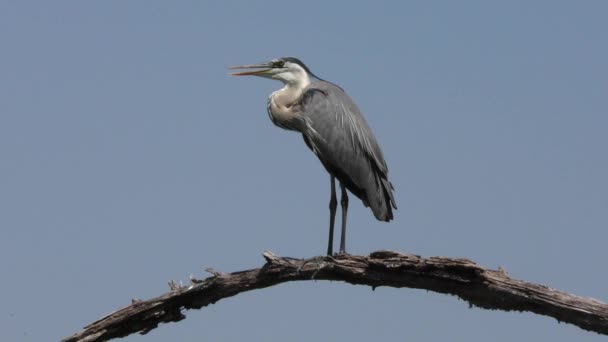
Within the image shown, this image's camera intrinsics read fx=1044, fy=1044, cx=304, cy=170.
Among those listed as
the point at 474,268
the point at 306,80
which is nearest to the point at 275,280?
the point at 474,268

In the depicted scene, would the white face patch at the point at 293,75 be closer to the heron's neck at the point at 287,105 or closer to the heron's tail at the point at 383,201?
the heron's neck at the point at 287,105

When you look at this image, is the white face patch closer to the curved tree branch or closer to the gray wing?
the gray wing

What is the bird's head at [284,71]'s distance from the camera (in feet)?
36.9

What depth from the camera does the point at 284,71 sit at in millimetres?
11281

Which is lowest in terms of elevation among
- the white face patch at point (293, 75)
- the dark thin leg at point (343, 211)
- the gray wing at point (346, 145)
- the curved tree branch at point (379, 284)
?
the curved tree branch at point (379, 284)

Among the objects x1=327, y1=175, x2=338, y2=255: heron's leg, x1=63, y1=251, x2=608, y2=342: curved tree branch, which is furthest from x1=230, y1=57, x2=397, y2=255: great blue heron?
x1=63, y1=251, x2=608, y2=342: curved tree branch

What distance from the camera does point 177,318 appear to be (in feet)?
28.3

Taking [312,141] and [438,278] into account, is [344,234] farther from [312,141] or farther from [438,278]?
[438,278]

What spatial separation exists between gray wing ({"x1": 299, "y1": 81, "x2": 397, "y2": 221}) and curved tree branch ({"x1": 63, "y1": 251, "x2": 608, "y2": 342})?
6.94 ft

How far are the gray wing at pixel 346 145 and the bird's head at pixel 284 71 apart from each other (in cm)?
29

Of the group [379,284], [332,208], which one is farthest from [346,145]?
[379,284]

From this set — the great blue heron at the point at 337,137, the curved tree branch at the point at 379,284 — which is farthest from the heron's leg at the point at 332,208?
the curved tree branch at the point at 379,284

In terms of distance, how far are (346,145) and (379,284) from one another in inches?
112

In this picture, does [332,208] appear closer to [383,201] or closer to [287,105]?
[383,201]
